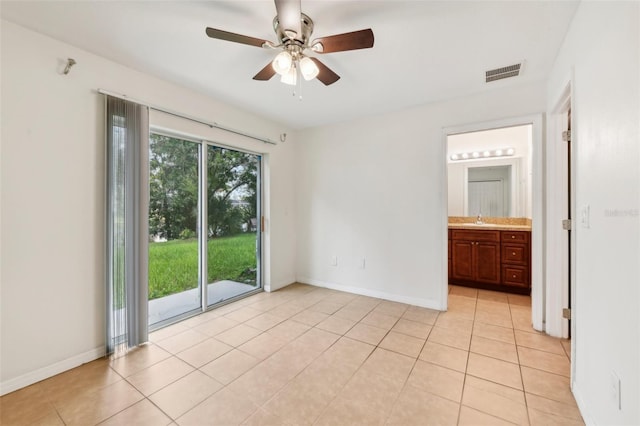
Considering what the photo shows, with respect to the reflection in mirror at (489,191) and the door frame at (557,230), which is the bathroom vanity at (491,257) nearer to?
the reflection in mirror at (489,191)

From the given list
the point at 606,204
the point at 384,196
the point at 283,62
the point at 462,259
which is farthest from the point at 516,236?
the point at 283,62

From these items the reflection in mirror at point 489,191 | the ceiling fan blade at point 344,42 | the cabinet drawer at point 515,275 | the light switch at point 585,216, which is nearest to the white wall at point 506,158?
the reflection in mirror at point 489,191

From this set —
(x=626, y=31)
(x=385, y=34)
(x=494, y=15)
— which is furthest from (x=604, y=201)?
(x=385, y=34)

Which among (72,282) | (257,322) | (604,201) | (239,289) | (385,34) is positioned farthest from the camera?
(239,289)

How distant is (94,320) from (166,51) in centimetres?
225

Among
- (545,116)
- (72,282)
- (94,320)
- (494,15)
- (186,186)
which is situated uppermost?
(494,15)

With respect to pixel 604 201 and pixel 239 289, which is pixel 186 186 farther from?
pixel 604 201

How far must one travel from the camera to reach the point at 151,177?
8.50 ft

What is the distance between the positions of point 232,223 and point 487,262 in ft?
11.9

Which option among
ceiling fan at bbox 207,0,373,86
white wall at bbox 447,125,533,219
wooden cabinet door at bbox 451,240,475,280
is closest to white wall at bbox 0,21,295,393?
ceiling fan at bbox 207,0,373,86

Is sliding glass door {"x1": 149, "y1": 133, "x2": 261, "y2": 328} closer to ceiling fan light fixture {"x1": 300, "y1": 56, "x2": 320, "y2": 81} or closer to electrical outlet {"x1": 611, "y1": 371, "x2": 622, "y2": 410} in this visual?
ceiling fan light fixture {"x1": 300, "y1": 56, "x2": 320, "y2": 81}

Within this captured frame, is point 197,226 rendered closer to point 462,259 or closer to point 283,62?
point 283,62

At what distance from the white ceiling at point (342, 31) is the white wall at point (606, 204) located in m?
0.44

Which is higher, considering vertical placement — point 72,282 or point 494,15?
point 494,15
